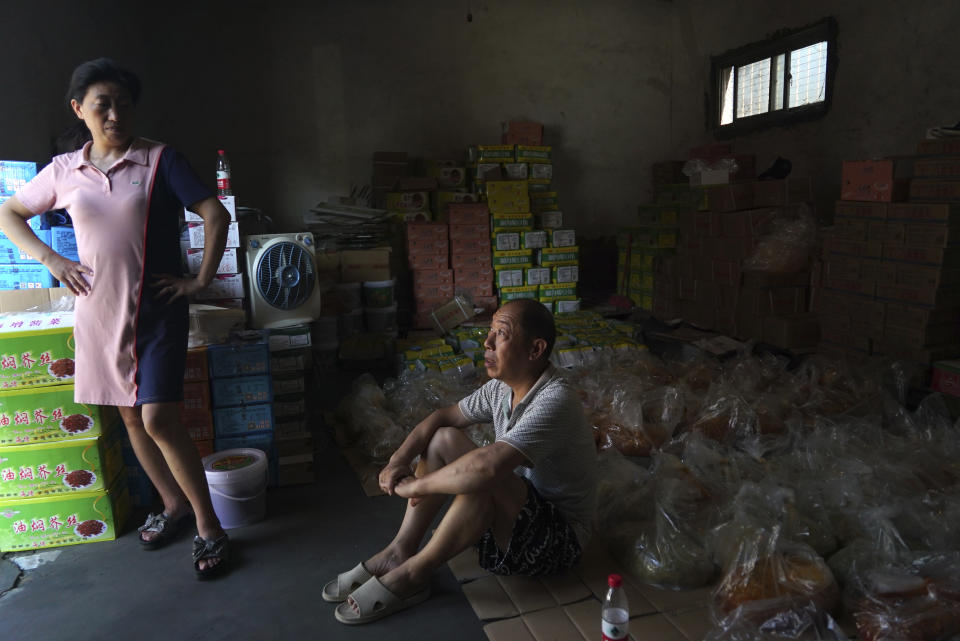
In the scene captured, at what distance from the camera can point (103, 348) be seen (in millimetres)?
2104

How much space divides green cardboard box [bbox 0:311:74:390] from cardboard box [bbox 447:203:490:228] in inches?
140

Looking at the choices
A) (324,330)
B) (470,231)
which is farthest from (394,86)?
(324,330)

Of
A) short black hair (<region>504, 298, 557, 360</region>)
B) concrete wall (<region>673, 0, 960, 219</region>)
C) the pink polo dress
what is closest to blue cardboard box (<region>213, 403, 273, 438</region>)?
the pink polo dress

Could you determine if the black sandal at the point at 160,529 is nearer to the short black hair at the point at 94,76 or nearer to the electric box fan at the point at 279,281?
the electric box fan at the point at 279,281

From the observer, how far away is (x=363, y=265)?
492 centimetres

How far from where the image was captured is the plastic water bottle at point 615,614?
1.48m

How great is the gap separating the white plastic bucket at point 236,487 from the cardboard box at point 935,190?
365 cm

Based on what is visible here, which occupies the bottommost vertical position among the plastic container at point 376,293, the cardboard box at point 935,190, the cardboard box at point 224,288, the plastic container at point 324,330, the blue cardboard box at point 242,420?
the blue cardboard box at point 242,420

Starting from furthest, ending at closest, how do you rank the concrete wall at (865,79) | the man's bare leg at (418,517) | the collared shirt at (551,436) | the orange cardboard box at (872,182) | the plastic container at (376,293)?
1. the plastic container at (376,293)
2. the concrete wall at (865,79)
3. the orange cardboard box at (872,182)
4. the man's bare leg at (418,517)
5. the collared shirt at (551,436)

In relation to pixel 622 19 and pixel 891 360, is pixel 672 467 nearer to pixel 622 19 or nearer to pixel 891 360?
pixel 891 360

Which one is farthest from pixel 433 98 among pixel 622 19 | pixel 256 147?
pixel 622 19

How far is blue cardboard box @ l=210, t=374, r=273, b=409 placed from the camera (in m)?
2.65

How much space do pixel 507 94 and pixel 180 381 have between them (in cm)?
531

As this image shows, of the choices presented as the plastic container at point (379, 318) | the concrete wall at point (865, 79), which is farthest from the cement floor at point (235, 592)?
the concrete wall at point (865, 79)
